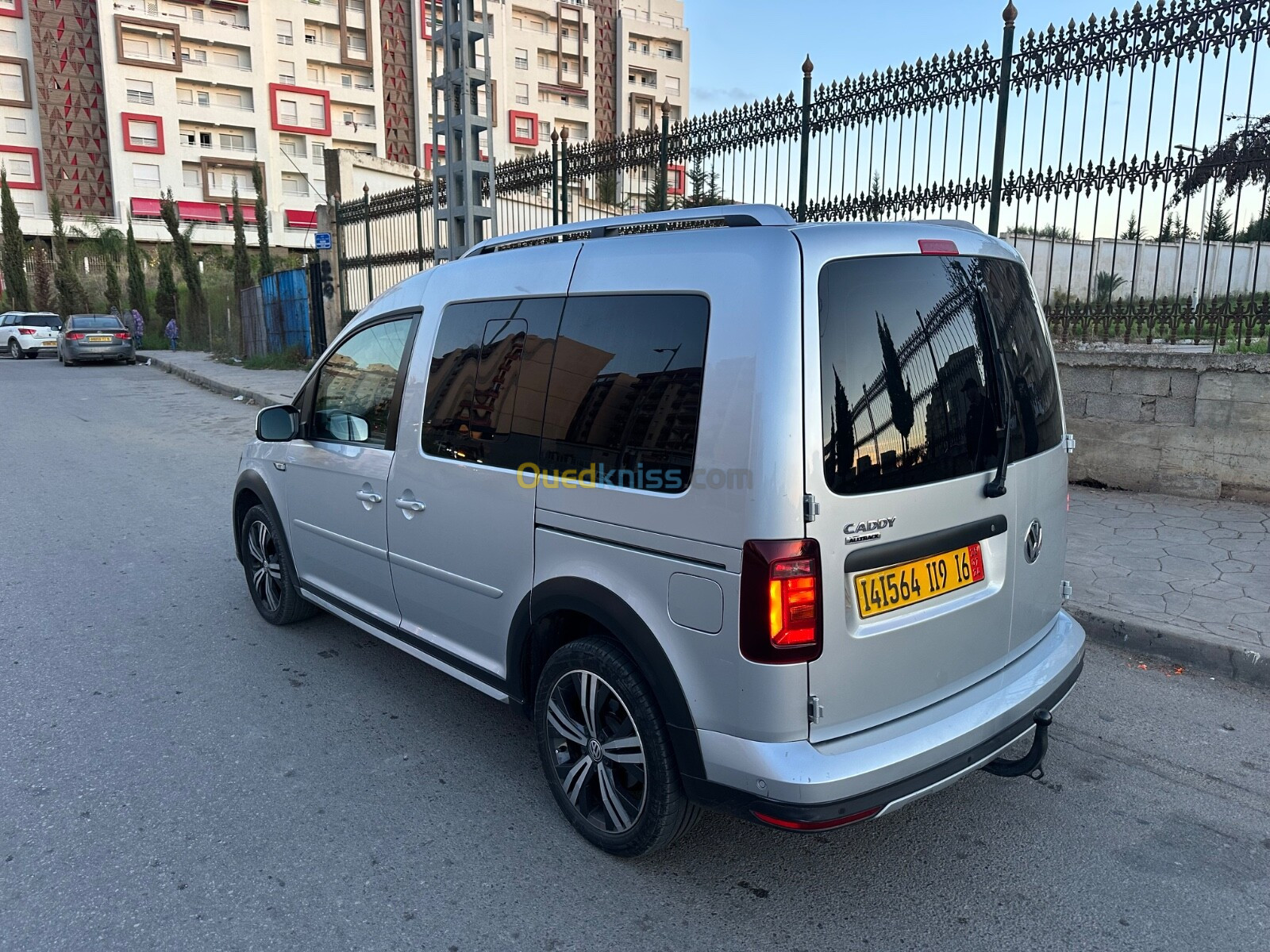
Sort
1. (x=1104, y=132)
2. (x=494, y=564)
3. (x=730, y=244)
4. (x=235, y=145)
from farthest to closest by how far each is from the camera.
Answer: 1. (x=235, y=145)
2. (x=1104, y=132)
3. (x=494, y=564)
4. (x=730, y=244)

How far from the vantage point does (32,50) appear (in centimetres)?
5166

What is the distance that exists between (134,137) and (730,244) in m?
63.0

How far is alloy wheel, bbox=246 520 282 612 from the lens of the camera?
467cm

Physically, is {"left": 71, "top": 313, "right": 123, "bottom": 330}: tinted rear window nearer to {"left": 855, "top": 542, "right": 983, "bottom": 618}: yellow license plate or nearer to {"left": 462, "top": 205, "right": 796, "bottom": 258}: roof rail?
{"left": 462, "top": 205, "right": 796, "bottom": 258}: roof rail

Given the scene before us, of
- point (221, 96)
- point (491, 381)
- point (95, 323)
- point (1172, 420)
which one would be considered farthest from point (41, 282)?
point (1172, 420)

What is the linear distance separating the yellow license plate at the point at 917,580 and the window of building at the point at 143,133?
6325cm

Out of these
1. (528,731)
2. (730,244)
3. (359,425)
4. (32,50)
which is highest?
(32,50)

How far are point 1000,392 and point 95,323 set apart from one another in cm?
2817

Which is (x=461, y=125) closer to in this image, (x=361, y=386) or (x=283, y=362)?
(x=361, y=386)

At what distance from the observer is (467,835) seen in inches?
111

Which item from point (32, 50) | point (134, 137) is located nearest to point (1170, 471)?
point (134, 137)

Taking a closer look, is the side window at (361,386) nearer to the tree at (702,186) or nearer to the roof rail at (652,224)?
the roof rail at (652,224)

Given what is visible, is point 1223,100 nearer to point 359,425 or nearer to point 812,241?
point 812,241

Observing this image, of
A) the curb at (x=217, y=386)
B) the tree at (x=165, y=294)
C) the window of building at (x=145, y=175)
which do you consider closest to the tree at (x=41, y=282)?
the window of building at (x=145, y=175)
